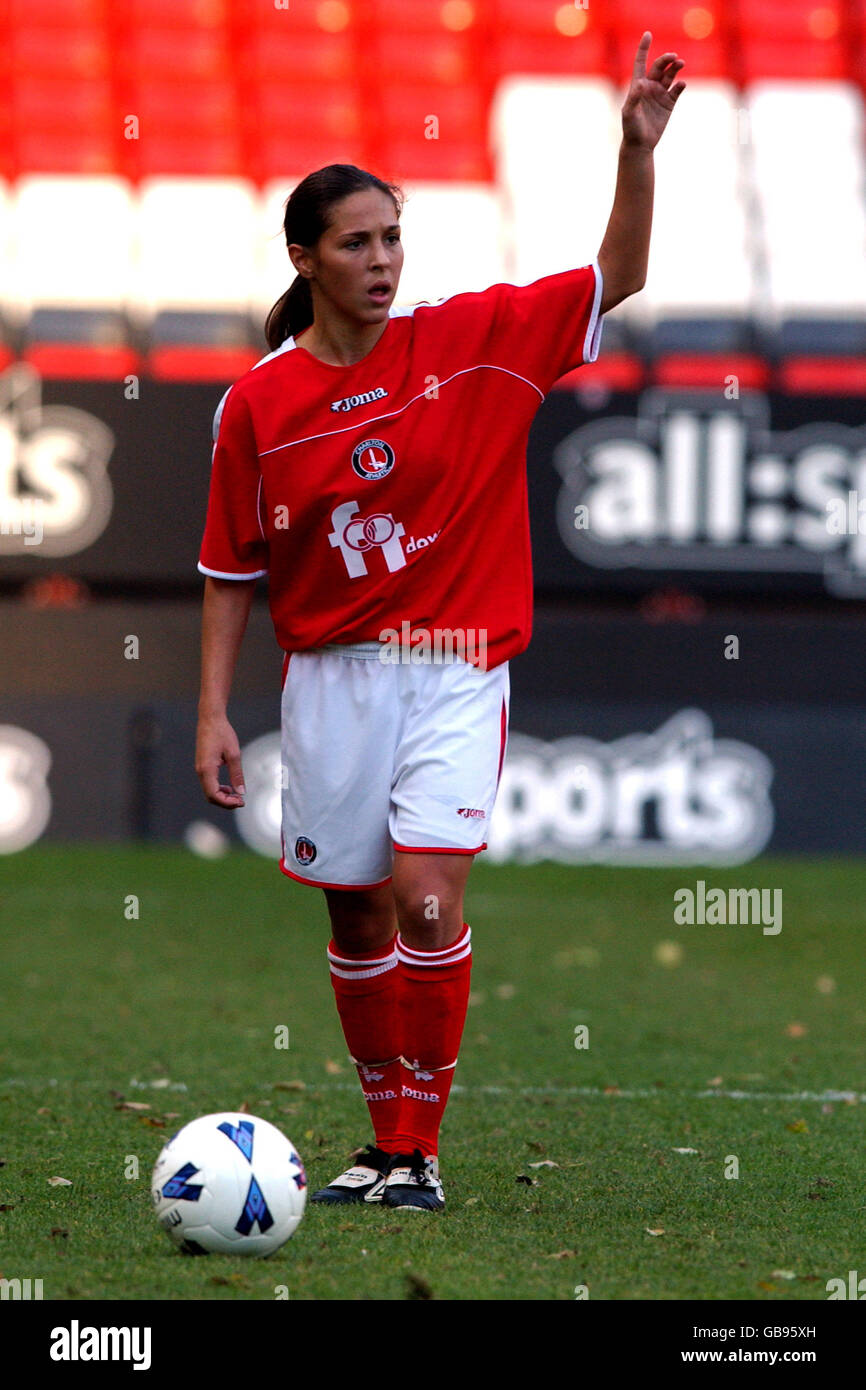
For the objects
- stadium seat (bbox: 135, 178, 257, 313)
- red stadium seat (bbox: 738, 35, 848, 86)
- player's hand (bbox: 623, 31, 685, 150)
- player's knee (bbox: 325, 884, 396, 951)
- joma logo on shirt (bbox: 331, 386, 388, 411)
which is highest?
red stadium seat (bbox: 738, 35, 848, 86)

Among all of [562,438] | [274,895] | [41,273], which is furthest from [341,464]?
[41,273]

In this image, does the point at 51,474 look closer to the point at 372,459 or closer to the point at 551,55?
the point at 551,55

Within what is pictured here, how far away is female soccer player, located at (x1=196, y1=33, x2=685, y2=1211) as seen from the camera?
4148mm

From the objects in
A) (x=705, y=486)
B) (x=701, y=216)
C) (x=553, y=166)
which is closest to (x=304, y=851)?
(x=705, y=486)

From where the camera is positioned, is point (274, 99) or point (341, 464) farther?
point (274, 99)

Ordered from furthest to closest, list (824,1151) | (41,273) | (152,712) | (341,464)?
(41,273) < (152,712) < (824,1151) < (341,464)

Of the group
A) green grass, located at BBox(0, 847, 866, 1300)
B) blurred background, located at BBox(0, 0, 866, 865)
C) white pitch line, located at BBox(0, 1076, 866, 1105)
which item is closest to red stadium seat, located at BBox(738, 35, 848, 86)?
blurred background, located at BBox(0, 0, 866, 865)

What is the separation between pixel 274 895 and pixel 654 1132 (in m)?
6.20

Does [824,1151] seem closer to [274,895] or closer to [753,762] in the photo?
[274,895]

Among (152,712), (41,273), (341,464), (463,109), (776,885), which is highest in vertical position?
(463,109)

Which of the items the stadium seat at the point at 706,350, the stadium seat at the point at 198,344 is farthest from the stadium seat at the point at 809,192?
the stadium seat at the point at 198,344

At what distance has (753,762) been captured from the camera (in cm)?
1303

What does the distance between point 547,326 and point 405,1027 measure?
1574mm

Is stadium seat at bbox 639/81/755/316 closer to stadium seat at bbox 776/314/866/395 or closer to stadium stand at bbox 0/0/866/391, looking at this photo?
stadium stand at bbox 0/0/866/391
